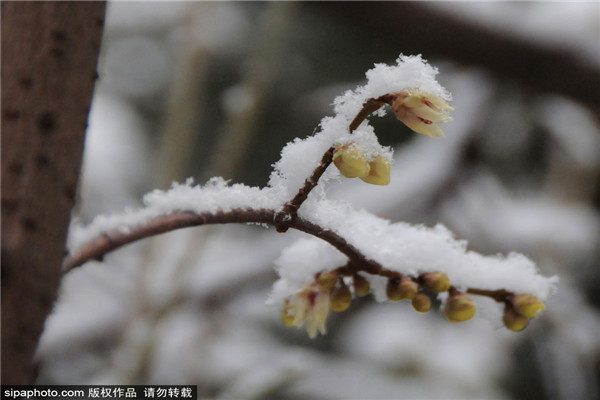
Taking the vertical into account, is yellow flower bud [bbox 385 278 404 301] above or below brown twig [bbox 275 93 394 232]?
below

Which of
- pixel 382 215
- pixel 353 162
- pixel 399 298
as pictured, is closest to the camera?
pixel 353 162

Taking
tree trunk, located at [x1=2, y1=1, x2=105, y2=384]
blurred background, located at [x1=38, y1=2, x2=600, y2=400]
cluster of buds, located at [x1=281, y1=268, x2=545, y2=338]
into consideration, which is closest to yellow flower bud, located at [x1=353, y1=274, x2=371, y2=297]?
cluster of buds, located at [x1=281, y1=268, x2=545, y2=338]

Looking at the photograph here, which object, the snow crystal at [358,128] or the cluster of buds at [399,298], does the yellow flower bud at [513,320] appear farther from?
the snow crystal at [358,128]

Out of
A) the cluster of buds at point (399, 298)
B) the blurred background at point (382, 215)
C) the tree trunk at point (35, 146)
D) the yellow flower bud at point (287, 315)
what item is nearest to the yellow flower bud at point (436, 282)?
the cluster of buds at point (399, 298)

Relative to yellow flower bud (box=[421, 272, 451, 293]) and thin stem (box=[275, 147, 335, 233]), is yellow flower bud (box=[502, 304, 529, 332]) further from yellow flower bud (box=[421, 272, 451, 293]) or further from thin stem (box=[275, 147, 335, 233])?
thin stem (box=[275, 147, 335, 233])

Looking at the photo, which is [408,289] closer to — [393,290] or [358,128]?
[393,290]

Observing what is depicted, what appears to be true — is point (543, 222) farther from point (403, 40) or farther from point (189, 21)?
point (189, 21)

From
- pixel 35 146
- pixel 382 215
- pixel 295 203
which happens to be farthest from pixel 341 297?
pixel 382 215

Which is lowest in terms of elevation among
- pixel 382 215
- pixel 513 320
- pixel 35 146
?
pixel 513 320
